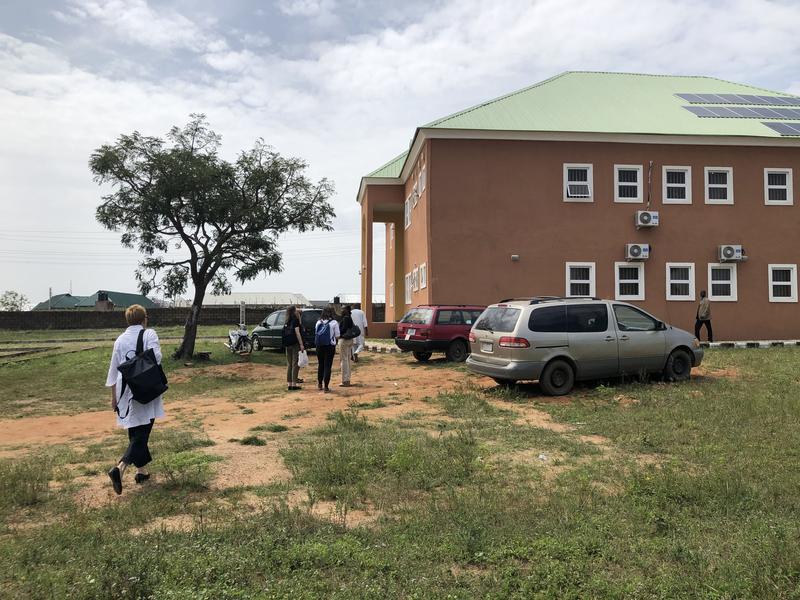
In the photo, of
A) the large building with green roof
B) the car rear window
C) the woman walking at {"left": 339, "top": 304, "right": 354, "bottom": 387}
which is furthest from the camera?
the large building with green roof

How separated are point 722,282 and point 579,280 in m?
5.36

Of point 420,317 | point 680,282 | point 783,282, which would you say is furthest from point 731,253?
point 420,317

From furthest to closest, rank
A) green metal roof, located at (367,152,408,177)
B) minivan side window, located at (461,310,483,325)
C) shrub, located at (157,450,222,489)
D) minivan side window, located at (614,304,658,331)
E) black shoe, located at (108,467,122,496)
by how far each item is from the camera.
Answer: green metal roof, located at (367,152,408,177) < minivan side window, located at (461,310,483,325) < minivan side window, located at (614,304,658,331) < shrub, located at (157,450,222,489) < black shoe, located at (108,467,122,496)

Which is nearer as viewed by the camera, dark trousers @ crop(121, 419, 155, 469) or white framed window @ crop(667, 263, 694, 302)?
dark trousers @ crop(121, 419, 155, 469)

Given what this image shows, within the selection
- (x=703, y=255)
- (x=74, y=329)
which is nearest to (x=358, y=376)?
(x=703, y=255)

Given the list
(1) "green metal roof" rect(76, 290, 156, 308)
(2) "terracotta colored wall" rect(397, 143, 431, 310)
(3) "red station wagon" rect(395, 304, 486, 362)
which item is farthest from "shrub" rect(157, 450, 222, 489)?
(1) "green metal roof" rect(76, 290, 156, 308)

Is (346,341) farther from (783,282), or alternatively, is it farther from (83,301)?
(83,301)

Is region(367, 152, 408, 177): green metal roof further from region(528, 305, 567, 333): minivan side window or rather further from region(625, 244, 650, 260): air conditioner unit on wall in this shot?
region(528, 305, 567, 333): minivan side window

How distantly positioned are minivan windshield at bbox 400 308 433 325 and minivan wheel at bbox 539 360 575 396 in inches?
250

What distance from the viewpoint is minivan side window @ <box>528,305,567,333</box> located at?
36.0 ft

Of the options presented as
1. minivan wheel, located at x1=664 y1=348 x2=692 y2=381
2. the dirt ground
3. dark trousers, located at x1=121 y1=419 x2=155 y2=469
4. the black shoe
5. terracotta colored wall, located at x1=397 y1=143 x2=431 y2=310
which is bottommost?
the dirt ground

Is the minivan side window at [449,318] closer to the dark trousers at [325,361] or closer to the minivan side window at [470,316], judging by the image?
the minivan side window at [470,316]

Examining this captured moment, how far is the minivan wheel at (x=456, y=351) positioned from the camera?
17172 millimetres

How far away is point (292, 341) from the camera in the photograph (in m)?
12.9
